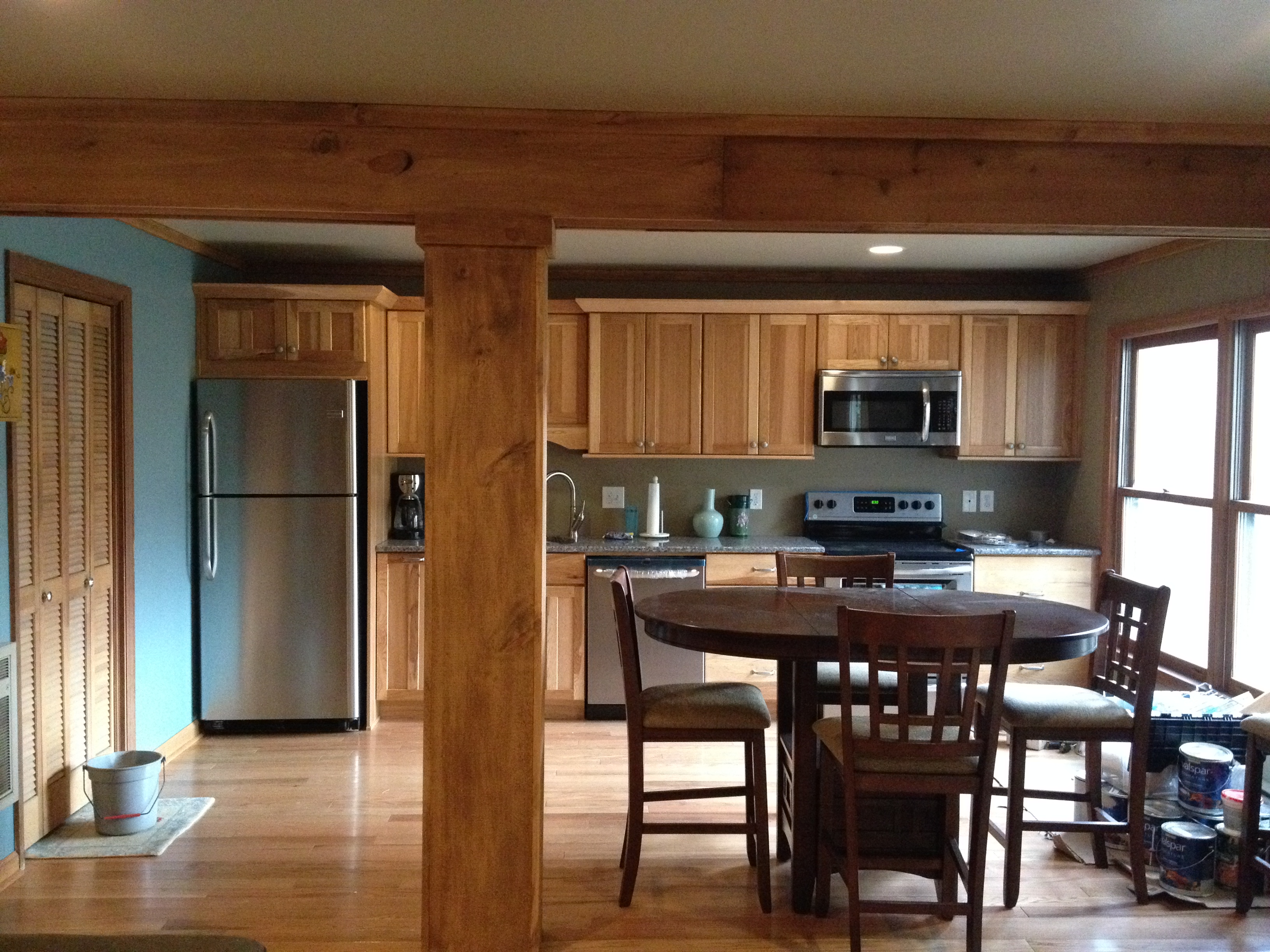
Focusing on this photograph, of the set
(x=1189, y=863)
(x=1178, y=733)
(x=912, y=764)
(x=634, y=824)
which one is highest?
(x=912, y=764)

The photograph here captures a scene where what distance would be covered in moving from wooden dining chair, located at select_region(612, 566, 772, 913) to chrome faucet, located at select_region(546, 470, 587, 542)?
7.86ft

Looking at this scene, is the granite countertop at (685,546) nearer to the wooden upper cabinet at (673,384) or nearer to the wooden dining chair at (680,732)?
the wooden upper cabinet at (673,384)

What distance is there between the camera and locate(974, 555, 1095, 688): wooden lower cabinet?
5156mm

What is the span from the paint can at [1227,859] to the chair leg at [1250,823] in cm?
5

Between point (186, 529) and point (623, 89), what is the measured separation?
3304 millimetres

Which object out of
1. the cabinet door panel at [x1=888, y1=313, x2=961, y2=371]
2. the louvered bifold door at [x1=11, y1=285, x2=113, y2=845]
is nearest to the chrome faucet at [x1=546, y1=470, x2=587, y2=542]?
the cabinet door panel at [x1=888, y1=313, x2=961, y2=371]

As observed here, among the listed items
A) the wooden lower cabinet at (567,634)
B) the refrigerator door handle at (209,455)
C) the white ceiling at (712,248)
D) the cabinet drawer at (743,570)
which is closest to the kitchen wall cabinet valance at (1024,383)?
the white ceiling at (712,248)

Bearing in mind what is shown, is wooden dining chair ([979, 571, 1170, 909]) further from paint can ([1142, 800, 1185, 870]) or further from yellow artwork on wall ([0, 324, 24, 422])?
yellow artwork on wall ([0, 324, 24, 422])

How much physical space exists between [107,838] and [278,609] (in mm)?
1404

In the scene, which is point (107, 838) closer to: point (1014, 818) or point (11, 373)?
point (11, 373)

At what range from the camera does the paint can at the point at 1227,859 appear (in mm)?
3275

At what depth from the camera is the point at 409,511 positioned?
5.45 m

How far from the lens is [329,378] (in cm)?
490

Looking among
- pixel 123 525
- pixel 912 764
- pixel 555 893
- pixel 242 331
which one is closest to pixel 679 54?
pixel 912 764
